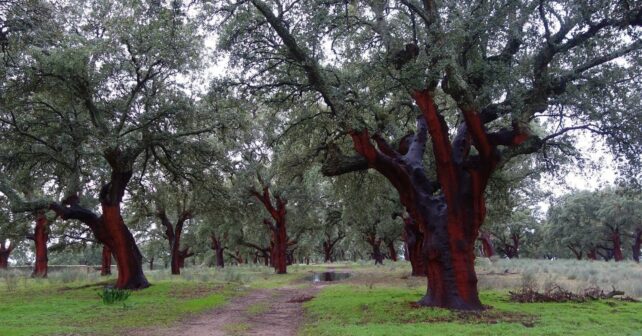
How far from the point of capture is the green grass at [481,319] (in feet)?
30.6

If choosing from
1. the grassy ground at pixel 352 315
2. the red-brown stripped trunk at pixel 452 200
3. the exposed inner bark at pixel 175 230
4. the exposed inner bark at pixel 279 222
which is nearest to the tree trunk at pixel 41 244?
the exposed inner bark at pixel 175 230

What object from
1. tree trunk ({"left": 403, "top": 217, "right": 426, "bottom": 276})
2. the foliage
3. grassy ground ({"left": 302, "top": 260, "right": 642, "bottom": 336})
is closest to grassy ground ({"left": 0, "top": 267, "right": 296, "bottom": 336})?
the foliage

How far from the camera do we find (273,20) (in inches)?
475

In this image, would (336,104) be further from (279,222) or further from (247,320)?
(279,222)

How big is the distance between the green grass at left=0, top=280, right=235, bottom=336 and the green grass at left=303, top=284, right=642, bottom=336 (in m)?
3.90

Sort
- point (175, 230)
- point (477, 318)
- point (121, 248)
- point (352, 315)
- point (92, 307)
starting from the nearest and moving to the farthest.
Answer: point (477, 318) → point (352, 315) → point (92, 307) → point (121, 248) → point (175, 230)

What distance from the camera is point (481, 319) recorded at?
10695mm

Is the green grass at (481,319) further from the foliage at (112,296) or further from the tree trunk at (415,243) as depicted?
the tree trunk at (415,243)

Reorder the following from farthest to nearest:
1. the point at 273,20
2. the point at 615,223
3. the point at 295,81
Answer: the point at 615,223, the point at 295,81, the point at 273,20

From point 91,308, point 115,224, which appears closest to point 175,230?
point 115,224

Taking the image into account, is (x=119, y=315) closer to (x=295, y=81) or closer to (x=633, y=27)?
(x=295, y=81)

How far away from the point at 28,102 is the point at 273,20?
998 cm

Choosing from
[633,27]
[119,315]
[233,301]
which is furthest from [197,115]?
[633,27]

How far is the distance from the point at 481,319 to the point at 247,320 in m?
5.50
